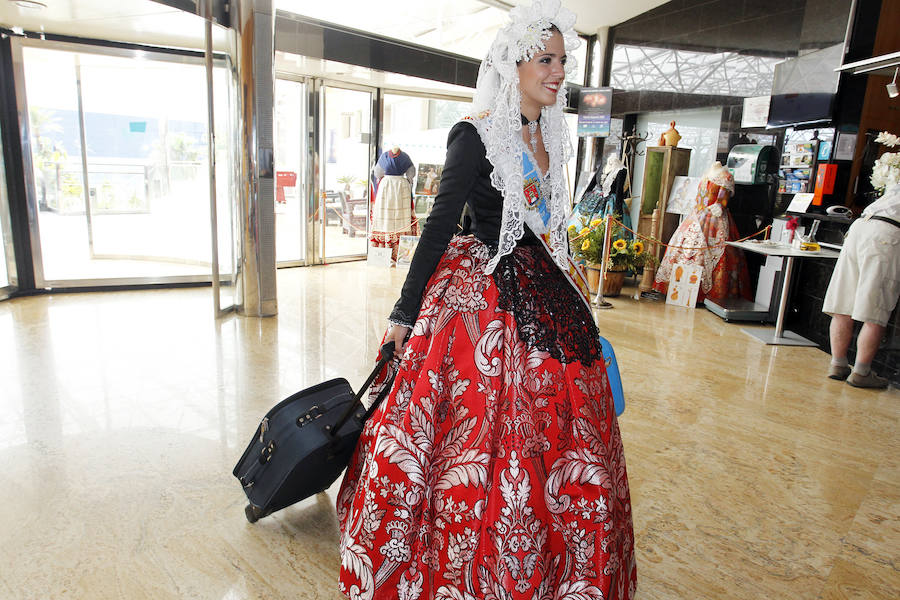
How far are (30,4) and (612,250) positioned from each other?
5.54 meters

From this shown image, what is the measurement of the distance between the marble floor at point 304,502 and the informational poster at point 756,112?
2688 millimetres

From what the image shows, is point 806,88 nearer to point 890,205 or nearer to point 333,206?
point 890,205

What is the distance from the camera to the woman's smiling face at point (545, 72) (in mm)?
1600

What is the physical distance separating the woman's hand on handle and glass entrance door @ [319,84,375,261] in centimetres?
606

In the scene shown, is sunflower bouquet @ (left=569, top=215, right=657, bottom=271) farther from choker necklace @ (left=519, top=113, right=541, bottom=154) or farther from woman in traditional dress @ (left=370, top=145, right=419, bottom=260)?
choker necklace @ (left=519, top=113, right=541, bottom=154)

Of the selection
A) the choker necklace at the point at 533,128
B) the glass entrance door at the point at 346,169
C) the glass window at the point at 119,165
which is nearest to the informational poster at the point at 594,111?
the glass entrance door at the point at 346,169

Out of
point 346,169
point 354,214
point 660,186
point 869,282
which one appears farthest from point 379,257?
point 869,282

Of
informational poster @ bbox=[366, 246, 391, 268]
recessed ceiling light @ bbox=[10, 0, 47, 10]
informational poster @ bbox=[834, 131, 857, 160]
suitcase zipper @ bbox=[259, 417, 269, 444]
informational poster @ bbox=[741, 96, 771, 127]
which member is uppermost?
recessed ceiling light @ bbox=[10, 0, 47, 10]

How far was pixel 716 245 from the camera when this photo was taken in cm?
610

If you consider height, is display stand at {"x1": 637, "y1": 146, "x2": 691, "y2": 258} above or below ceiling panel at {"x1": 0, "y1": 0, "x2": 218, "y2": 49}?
below

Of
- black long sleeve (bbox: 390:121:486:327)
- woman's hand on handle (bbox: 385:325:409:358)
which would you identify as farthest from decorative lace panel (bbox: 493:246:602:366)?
woman's hand on handle (bbox: 385:325:409:358)

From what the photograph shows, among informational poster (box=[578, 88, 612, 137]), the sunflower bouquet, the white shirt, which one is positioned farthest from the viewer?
informational poster (box=[578, 88, 612, 137])

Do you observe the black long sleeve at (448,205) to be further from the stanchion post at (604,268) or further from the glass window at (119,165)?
the glass window at (119,165)

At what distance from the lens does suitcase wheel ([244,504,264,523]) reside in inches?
80.2
